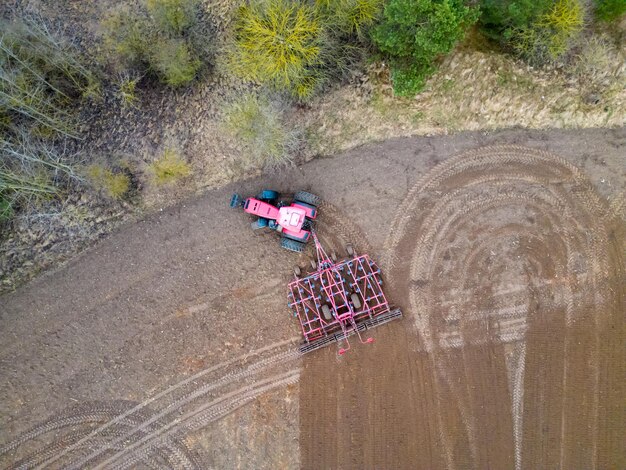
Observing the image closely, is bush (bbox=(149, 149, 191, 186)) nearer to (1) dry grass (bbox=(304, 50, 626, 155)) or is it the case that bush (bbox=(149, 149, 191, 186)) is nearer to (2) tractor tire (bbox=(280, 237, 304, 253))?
(2) tractor tire (bbox=(280, 237, 304, 253))

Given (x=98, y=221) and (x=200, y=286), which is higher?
(x=98, y=221)

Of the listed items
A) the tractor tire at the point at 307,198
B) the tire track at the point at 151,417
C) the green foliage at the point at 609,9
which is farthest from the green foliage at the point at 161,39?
the green foliage at the point at 609,9

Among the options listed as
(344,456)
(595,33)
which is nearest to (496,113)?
(595,33)

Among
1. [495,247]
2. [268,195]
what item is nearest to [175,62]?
[268,195]

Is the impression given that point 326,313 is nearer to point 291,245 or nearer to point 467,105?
point 291,245

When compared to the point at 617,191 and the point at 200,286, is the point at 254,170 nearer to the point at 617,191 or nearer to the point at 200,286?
the point at 200,286
